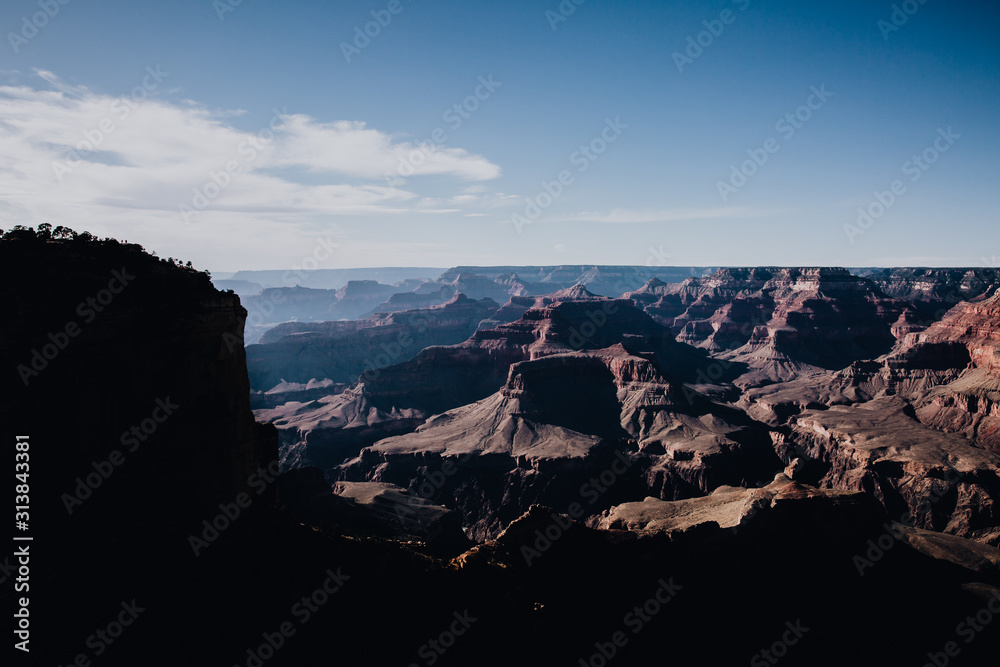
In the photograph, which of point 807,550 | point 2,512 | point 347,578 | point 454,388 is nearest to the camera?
point 2,512

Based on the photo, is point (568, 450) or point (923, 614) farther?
point (568, 450)

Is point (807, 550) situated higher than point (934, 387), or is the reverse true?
point (934, 387)

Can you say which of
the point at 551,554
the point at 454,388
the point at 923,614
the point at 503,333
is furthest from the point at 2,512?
the point at 503,333

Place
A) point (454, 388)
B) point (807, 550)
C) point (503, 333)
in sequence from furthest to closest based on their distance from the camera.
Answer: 1. point (503, 333)
2. point (454, 388)
3. point (807, 550)

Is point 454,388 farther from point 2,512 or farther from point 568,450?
point 2,512
